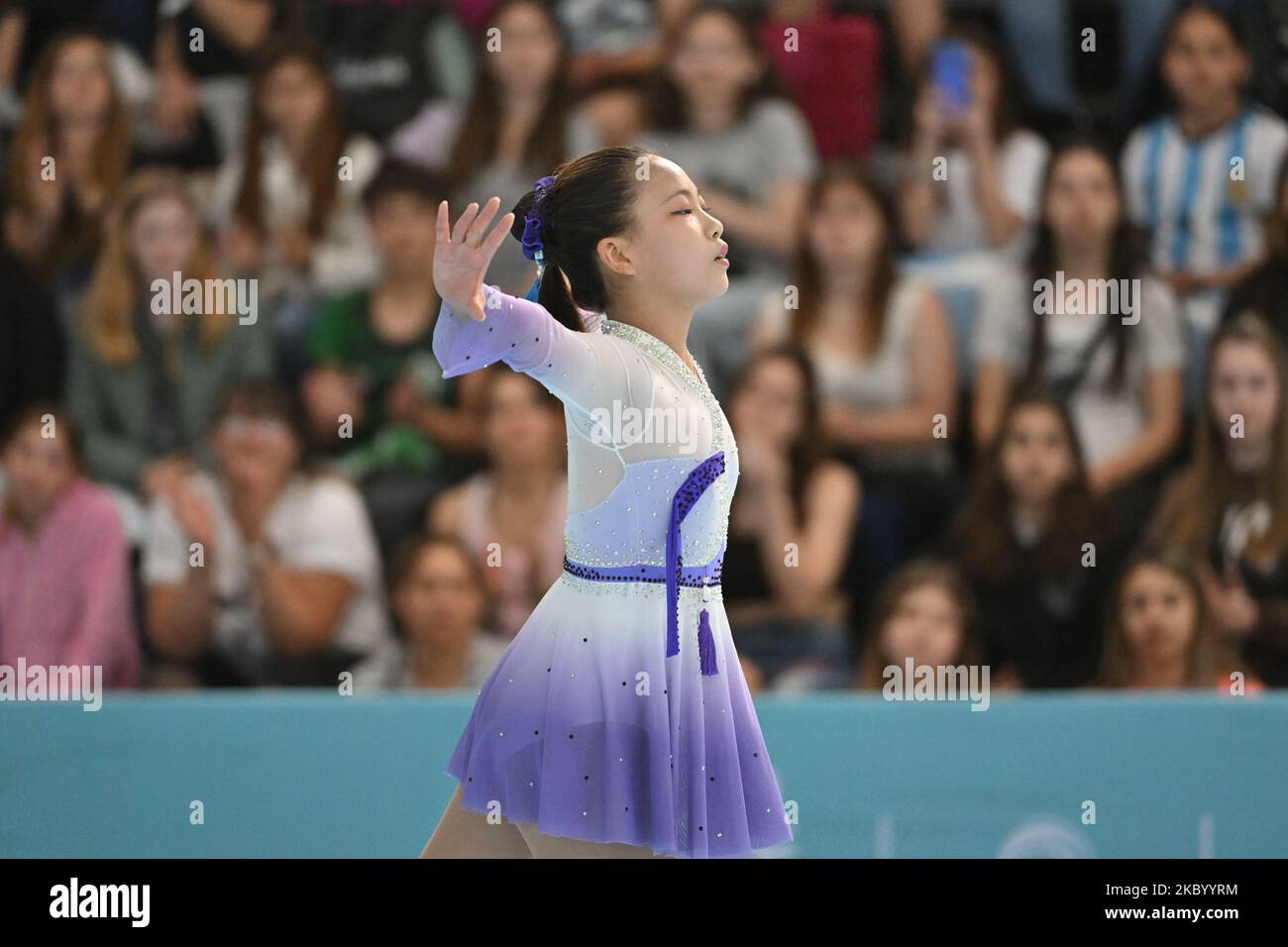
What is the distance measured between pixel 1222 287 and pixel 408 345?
256 centimetres

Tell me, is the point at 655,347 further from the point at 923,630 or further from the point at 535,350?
the point at 923,630

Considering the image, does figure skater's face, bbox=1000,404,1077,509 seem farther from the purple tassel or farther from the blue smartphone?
the purple tassel

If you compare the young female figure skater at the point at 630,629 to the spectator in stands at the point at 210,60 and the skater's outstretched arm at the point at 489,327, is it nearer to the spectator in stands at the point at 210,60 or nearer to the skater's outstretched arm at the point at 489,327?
the skater's outstretched arm at the point at 489,327

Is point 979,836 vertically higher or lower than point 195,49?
lower

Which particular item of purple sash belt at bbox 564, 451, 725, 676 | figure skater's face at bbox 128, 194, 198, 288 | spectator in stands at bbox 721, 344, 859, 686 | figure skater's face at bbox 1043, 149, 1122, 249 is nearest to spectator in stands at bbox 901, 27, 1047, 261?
figure skater's face at bbox 1043, 149, 1122, 249

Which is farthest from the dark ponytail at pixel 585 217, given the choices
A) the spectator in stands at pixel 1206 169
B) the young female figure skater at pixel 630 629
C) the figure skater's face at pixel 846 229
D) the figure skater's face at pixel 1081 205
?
the spectator in stands at pixel 1206 169

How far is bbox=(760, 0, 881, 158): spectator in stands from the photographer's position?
233 inches

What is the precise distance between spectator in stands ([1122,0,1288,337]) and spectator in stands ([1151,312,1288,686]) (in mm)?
234

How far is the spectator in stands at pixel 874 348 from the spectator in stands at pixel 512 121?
84 cm

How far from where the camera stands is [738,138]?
5848 millimetres

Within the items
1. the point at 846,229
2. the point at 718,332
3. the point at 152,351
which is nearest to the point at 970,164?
the point at 846,229

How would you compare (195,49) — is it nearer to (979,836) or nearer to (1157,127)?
(1157,127)

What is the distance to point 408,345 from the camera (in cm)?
→ 574
